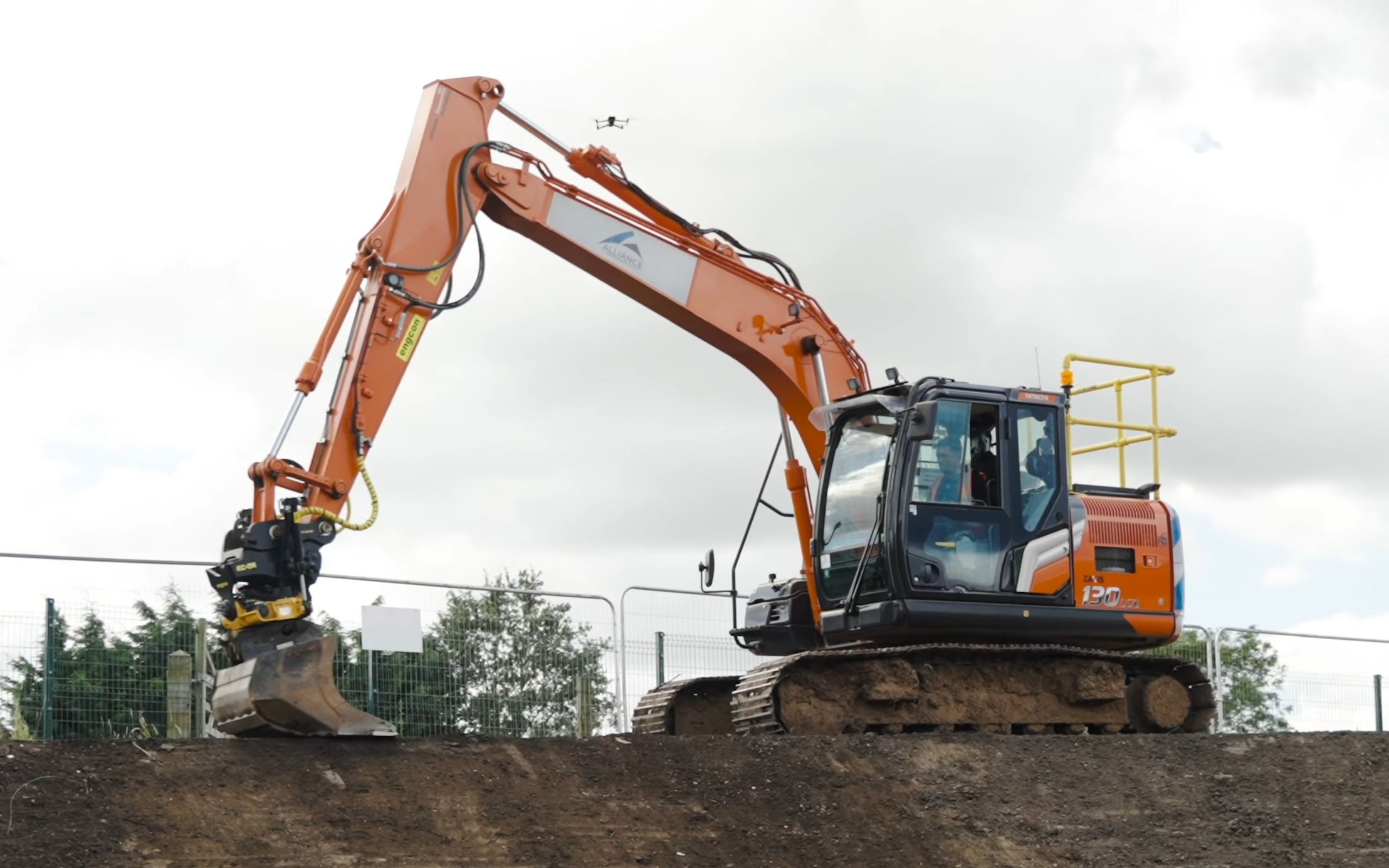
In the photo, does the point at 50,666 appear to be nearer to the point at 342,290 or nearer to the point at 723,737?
the point at 342,290

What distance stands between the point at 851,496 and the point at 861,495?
13cm

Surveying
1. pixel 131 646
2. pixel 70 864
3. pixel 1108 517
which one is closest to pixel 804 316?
pixel 1108 517

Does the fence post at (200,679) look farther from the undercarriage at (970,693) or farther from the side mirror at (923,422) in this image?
the side mirror at (923,422)

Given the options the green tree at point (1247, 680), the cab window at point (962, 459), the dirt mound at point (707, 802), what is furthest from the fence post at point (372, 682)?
the green tree at point (1247, 680)

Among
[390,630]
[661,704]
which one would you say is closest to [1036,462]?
[661,704]

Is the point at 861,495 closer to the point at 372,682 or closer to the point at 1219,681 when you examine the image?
the point at 372,682

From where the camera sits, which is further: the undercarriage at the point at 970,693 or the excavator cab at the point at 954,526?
the undercarriage at the point at 970,693

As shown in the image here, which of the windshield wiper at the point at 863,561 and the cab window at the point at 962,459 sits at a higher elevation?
the cab window at the point at 962,459

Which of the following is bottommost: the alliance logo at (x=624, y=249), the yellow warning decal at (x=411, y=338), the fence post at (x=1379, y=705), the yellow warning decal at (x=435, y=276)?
the fence post at (x=1379, y=705)

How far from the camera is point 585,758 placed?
10.9m

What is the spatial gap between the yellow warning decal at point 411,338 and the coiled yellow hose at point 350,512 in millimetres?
832

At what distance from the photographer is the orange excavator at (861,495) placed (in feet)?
39.4

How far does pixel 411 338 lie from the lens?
11.8 meters

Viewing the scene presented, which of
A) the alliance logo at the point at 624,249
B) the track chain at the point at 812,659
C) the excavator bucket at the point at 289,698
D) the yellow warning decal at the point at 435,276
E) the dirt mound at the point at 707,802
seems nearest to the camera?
the dirt mound at the point at 707,802
